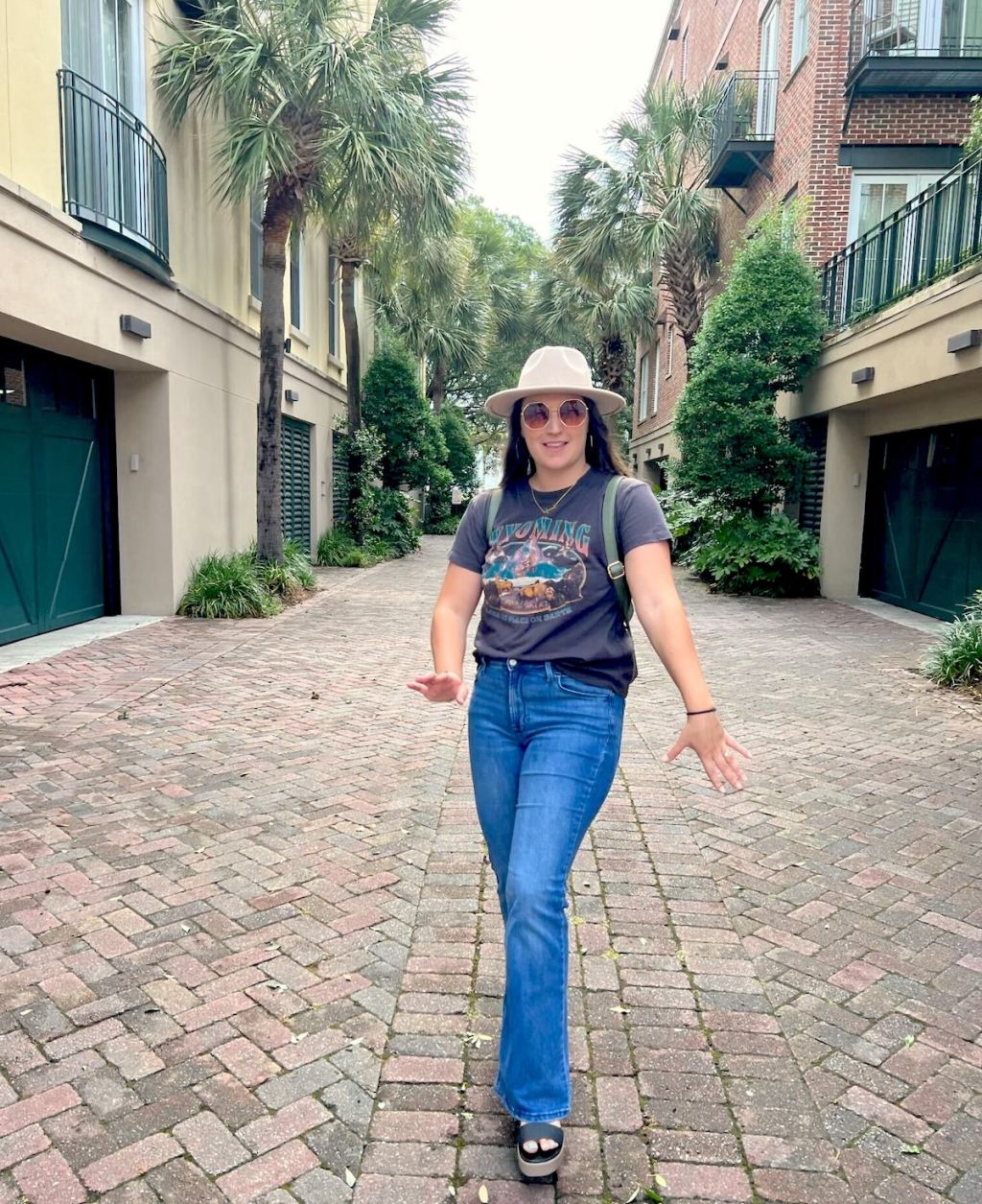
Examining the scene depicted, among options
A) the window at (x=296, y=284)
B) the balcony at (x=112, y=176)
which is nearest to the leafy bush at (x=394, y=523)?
the window at (x=296, y=284)

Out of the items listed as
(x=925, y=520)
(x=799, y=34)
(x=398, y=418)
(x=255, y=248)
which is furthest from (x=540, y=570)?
(x=398, y=418)

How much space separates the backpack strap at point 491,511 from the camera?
8.08ft

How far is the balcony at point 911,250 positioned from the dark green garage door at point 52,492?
30.0ft

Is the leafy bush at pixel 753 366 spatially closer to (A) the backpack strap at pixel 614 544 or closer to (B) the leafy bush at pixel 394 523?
(B) the leafy bush at pixel 394 523

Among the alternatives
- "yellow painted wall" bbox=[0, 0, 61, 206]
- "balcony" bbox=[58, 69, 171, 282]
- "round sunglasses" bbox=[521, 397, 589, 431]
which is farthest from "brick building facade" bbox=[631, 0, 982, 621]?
"round sunglasses" bbox=[521, 397, 589, 431]

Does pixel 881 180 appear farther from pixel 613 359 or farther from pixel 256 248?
pixel 613 359

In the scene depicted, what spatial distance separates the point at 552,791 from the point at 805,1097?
1.11 m

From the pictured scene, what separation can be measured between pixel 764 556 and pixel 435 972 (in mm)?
11106

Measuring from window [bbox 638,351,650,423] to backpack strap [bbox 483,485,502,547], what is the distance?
27.5 m

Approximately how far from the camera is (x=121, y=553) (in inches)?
409

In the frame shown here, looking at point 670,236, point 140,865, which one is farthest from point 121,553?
point 670,236

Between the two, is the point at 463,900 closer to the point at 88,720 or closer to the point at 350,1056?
the point at 350,1056

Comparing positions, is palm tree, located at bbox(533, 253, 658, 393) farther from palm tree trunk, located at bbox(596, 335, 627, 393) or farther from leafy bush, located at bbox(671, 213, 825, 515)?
leafy bush, located at bbox(671, 213, 825, 515)

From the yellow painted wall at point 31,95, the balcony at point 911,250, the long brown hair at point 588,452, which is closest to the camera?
the long brown hair at point 588,452
